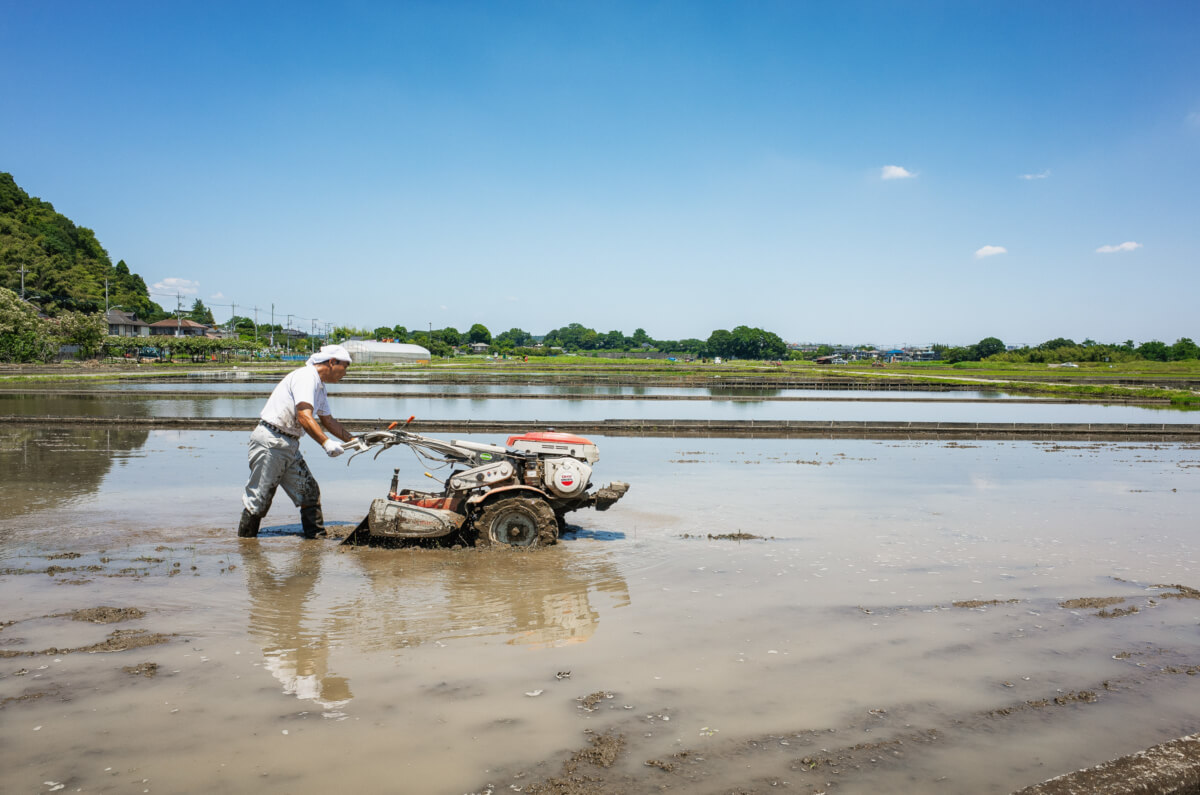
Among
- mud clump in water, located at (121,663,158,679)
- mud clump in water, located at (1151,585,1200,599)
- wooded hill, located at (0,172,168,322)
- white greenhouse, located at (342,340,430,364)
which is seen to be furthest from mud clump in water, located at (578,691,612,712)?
wooded hill, located at (0,172,168,322)

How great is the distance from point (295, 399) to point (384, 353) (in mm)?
84915

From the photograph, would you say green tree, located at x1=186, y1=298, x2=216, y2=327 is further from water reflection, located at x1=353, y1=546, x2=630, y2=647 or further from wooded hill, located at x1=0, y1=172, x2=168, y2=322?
water reflection, located at x1=353, y1=546, x2=630, y2=647

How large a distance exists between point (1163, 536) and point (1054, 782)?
23.6 ft

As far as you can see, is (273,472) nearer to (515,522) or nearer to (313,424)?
(313,424)

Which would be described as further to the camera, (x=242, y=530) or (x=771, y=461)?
(x=771, y=461)

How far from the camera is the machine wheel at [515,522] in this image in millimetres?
7551

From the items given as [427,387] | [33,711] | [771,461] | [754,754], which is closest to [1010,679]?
[754,754]

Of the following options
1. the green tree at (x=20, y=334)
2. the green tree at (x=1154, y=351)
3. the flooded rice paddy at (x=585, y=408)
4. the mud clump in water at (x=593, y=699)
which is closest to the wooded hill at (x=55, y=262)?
the green tree at (x=20, y=334)

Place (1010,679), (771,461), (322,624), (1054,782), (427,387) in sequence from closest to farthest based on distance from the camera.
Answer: (1054,782) → (1010,679) → (322,624) → (771,461) → (427,387)

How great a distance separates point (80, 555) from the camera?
711 centimetres

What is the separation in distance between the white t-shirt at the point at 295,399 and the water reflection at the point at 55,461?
4075 mm

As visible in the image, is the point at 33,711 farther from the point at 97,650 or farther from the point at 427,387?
the point at 427,387

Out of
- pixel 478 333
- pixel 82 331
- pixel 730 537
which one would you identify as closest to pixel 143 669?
pixel 730 537

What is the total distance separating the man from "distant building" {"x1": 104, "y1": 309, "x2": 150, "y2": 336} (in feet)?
310
